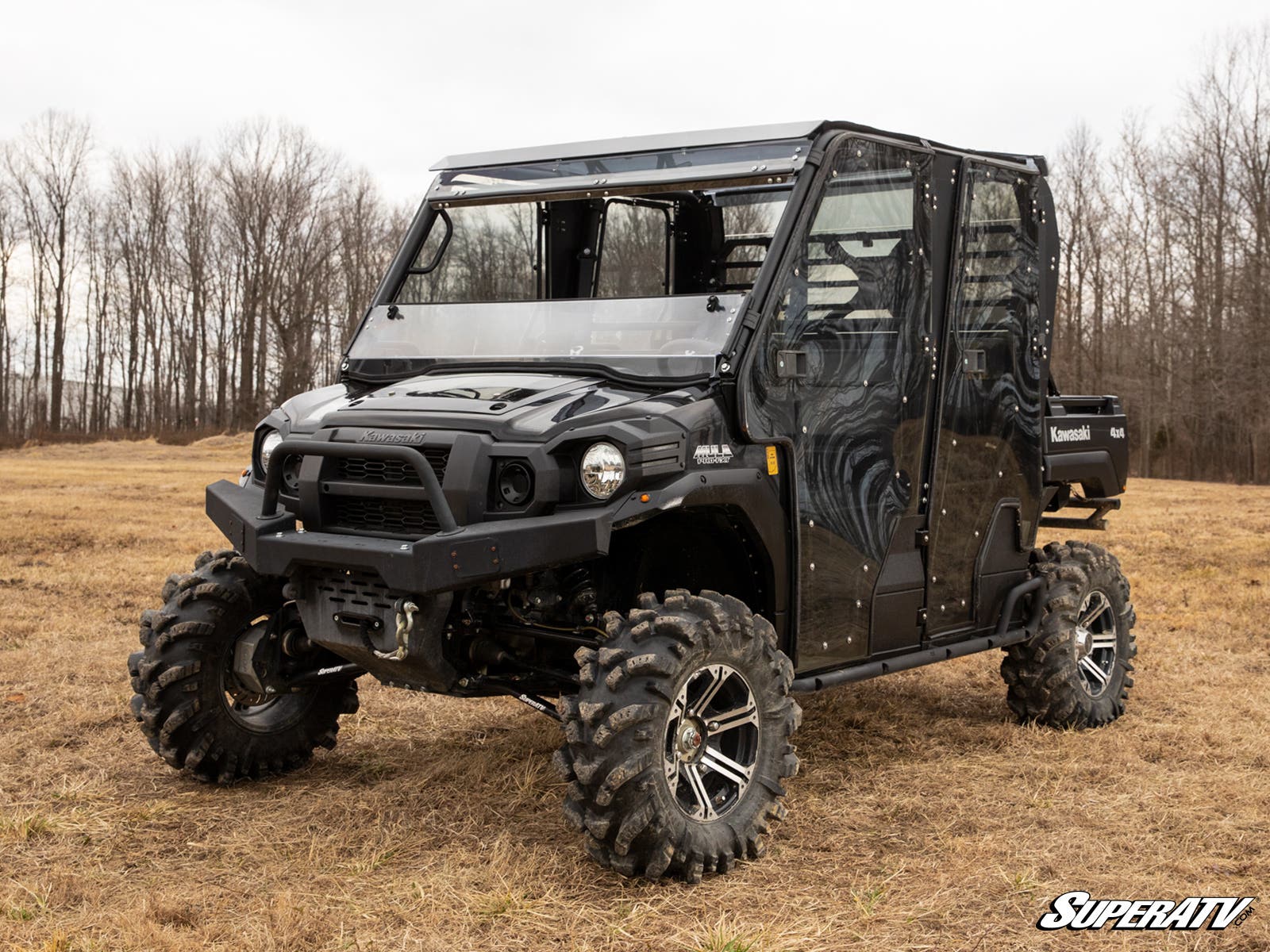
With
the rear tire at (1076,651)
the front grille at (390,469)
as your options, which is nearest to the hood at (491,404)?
the front grille at (390,469)

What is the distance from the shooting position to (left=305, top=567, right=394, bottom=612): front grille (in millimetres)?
4902

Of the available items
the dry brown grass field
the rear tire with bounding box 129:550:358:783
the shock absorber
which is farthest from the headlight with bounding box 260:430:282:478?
the dry brown grass field

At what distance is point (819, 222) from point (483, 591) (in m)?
2.00

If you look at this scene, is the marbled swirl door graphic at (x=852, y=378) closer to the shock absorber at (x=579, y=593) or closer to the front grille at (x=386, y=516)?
the shock absorber at (x=579, y=593)

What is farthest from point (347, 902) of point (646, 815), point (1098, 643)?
point (1098, 643)

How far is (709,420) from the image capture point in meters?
5.05

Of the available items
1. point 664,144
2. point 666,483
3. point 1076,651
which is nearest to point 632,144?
point 664,144

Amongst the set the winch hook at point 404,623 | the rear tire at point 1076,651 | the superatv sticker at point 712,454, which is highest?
the superatv sticker at point 712,454

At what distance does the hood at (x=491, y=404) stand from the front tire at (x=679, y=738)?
28.1 inches

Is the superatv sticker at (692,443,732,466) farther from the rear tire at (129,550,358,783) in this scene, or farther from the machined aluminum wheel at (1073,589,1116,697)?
the machined aluminum wheel at (1073,589,1116,697)

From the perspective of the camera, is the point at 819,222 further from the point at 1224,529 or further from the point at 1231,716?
the point at 1224,529

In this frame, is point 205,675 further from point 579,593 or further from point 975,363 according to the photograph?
point 975,363

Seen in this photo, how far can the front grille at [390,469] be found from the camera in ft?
15.9

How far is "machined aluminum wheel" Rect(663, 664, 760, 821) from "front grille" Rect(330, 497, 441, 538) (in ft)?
3.56
